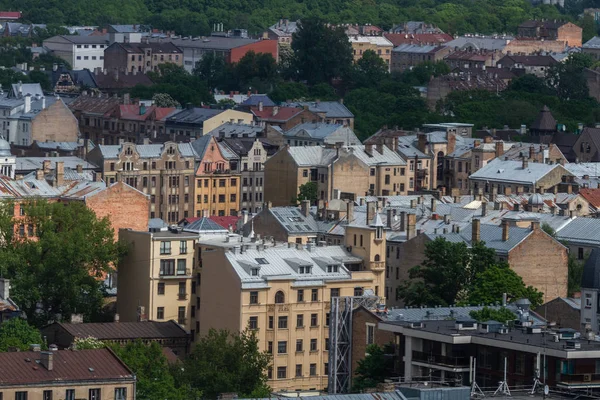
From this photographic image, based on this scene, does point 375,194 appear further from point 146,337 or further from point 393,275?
point 146,337

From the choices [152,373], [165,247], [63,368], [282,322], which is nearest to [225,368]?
[152,373]

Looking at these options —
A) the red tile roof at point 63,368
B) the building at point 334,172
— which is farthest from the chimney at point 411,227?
the building at point 334,172

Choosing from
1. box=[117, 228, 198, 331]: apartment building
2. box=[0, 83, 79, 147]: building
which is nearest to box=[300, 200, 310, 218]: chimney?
box=[117, 228, 198, 331]: apartment building

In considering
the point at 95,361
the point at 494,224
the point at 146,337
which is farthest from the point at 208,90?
the point at 95,361

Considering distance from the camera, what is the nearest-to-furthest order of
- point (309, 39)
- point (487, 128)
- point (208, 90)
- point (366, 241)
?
1. point (366, 241)
2. point (487, 128)
3. point (208, 90)
4. point (309, 39)

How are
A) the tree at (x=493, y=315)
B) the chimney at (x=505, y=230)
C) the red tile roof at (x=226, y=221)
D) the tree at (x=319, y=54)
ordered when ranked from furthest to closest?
the tree at (x=319, y=54) < the red tile roof at (x=226, y=221) < the chimney at (x=505, y=230) < the tree at (x=493, y=315)

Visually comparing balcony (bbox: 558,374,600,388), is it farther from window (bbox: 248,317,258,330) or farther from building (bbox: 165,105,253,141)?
building (bbox: 165,105,253,141)

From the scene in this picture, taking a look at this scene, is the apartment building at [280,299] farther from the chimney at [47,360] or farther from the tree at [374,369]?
the chimney at [47,360]
